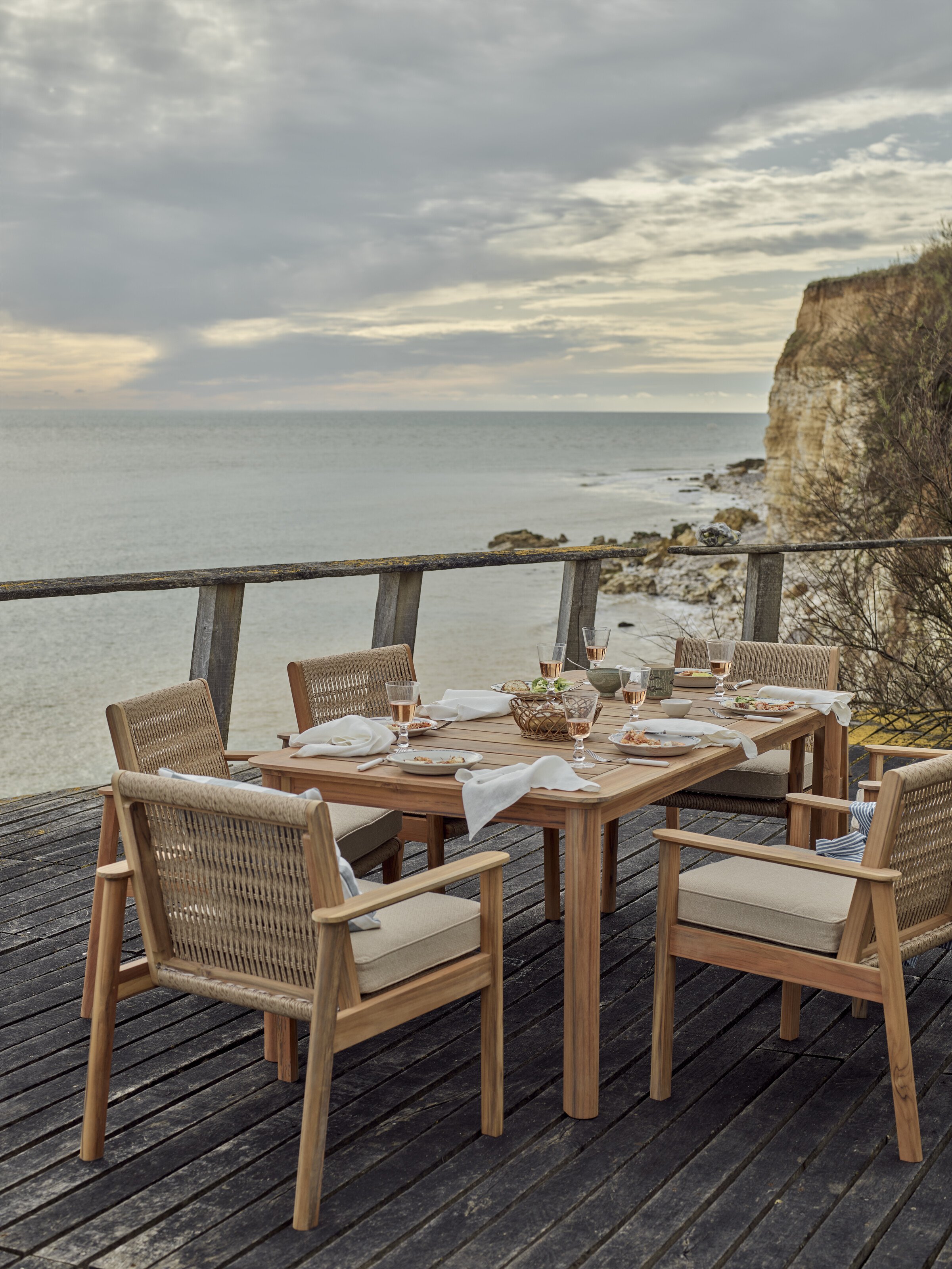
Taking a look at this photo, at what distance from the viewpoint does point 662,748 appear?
9.05 ft

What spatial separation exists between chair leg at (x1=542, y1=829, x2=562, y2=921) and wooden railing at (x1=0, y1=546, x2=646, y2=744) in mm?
1197

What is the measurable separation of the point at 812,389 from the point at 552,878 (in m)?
15.2

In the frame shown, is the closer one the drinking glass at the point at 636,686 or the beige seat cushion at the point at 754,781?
the drinking glass at the point at 636,686

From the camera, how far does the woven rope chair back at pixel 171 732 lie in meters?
2.71

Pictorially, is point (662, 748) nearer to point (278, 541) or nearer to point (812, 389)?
point (812, 389)

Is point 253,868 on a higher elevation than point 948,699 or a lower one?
higher

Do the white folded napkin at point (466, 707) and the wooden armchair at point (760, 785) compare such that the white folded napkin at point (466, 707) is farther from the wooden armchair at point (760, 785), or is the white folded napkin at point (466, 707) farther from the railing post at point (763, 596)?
the railing post at point (763, 596)

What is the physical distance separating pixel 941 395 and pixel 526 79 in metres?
11.2

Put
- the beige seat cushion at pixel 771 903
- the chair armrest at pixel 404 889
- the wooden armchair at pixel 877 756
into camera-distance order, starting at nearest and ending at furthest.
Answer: the chair armrest at pixel 404 889
the beige seat cushion at pixel 771 903
the wooden armchair at pixel 877 756

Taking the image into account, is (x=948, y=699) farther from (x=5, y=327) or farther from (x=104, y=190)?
(x=5, y=327)

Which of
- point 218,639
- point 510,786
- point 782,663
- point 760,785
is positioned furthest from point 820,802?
point 218,639

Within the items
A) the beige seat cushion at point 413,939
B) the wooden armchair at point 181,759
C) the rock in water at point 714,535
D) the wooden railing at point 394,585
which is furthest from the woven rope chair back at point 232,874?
the rock in water at point 714,535

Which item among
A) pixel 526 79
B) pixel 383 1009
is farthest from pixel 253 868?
pixel 526 79

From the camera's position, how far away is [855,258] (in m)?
25.4
